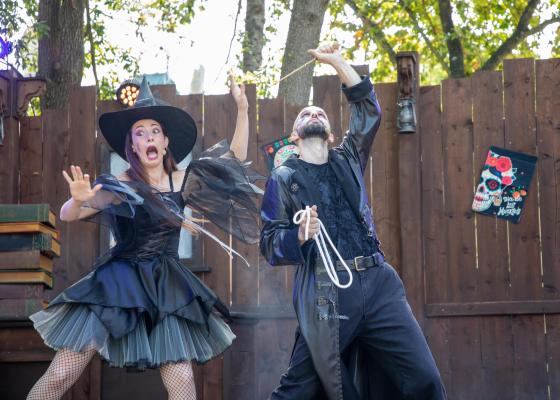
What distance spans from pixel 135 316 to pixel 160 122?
4.24 feet

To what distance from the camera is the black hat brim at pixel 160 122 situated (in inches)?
232

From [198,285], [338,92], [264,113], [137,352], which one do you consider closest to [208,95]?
[264,113]

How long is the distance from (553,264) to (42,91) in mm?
4126

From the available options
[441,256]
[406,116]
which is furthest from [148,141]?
[441,256]

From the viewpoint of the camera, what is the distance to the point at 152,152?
229 inches

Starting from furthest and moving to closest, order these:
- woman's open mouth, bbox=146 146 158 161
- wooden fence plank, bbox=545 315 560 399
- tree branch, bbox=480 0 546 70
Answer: tree branch, bbox=480 0 546 70, wooden fence plank, bbox=545 315 560 399, woman's open mouth, bbox=146 146 158 161

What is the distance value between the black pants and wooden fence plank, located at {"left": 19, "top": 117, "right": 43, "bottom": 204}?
130 inches

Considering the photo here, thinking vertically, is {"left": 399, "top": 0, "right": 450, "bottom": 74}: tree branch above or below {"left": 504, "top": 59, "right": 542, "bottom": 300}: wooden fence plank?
above

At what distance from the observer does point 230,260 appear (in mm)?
7223

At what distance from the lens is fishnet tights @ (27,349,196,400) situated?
5.25 meters

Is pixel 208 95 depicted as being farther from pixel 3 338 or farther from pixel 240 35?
pixel 240 35

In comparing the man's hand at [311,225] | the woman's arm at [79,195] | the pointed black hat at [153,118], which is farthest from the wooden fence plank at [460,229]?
the woman's arm at [79,195]

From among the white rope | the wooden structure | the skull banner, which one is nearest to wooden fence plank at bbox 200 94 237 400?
the wooden structure

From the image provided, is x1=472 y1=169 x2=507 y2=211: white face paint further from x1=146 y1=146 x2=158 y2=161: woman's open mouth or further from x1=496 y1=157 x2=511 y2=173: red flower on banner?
x1=146 y1=146 x2=158 y2=161: woman's open mouth
